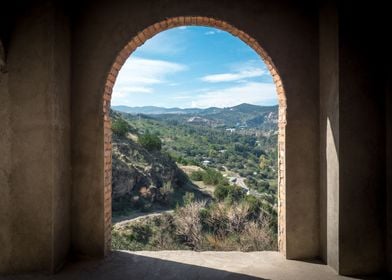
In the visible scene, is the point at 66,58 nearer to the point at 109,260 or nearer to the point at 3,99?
the point at 3,99

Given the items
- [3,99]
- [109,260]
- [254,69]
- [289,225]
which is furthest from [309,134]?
[254,69]

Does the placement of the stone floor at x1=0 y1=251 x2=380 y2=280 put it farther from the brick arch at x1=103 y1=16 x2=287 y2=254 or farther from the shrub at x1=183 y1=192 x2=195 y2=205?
the shrub at x1=183 y1=192 x2=195 y2=205

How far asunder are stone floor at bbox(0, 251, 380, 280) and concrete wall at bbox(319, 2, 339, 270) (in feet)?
1.02

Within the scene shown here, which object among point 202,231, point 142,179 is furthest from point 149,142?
point 202,231

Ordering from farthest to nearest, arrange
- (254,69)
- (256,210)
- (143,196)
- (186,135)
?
(254,69)
(186,135)
(143,196)
(256,210)

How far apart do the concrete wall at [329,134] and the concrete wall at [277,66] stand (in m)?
0.09

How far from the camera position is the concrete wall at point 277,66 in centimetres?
345

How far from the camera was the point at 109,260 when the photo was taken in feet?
11.2

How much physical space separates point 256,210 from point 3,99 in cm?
1884

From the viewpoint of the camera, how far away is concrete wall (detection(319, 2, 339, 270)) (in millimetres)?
3055

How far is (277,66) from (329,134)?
89 centimetres

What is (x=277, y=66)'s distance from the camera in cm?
349

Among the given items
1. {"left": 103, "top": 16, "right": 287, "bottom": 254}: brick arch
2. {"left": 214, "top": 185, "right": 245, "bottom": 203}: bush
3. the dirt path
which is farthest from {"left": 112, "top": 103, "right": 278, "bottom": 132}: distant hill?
{"left": 103, "top": 16, "right": 287, "bottom": 254}: brick arch

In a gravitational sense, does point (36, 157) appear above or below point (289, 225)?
above
